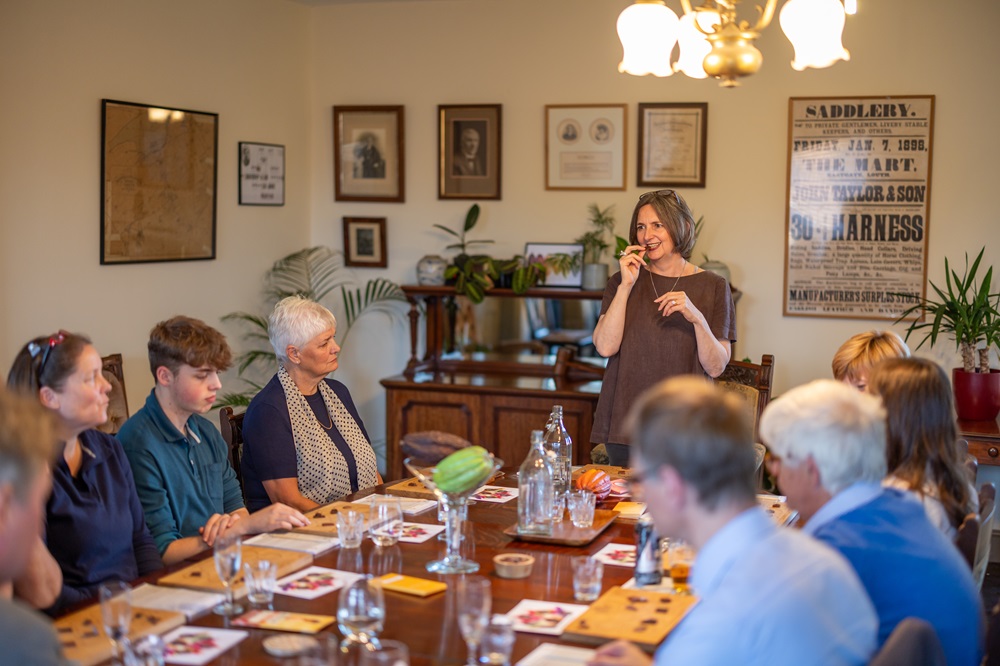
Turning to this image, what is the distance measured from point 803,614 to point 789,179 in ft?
14.3

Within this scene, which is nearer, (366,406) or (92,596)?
(92,596)

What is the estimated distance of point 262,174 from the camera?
6070 mm

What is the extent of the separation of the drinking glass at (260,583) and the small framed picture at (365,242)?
4.27m

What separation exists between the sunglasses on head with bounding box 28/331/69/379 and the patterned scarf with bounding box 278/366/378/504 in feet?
3.13

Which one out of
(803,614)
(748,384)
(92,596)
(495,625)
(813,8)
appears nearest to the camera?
(803,614)

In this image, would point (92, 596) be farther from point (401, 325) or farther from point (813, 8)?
point (401, 325)

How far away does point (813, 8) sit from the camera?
284 centimetres

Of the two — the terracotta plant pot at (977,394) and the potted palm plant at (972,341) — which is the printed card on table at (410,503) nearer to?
the potted palm plant at (972,341)

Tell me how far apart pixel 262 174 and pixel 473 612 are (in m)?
4.57

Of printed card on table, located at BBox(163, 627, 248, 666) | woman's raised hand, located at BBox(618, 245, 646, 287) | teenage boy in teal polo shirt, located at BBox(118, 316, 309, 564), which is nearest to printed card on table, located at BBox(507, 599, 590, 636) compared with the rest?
printed card on table, located at BBox(163, 627, 248, 666)

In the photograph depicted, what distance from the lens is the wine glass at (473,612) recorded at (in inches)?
73.9

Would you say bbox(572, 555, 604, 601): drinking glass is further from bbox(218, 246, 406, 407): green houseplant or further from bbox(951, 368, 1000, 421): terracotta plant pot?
bbox(218, 246, 406, 407): green houseplant

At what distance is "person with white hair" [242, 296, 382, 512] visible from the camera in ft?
10.8

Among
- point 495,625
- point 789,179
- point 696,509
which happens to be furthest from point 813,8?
point 789,179
